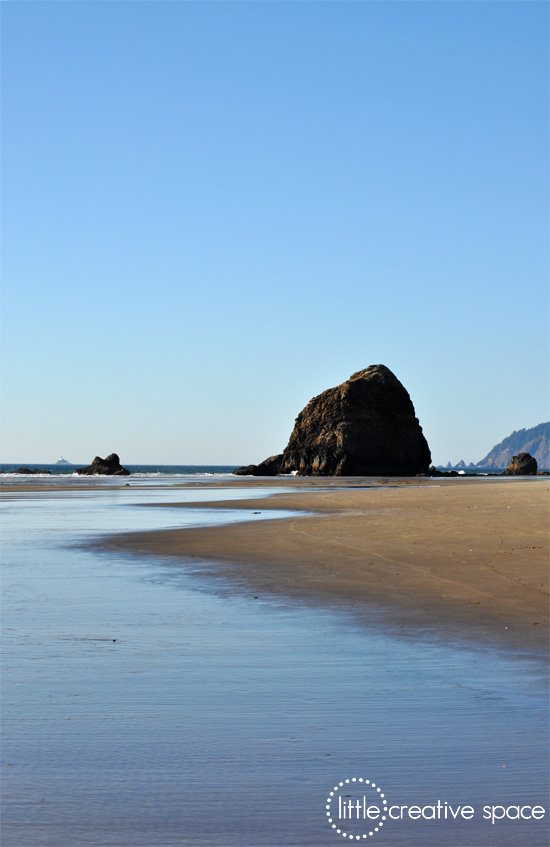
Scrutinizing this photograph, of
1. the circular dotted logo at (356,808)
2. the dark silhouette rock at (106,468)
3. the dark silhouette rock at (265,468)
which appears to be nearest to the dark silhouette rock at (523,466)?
the dark silhouette rock at (265,468)

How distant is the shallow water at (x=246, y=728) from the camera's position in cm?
442

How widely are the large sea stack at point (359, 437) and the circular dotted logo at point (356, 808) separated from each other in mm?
116872

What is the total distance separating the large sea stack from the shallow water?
371 feet

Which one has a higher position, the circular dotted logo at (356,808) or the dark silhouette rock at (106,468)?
the dark silhouette rock at (106,468)

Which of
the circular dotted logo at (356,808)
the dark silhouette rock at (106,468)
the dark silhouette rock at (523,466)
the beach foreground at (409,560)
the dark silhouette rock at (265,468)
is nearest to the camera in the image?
the circular dotted logo at (356,808)

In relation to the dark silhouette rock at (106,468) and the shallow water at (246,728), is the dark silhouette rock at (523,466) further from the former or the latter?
the shallow water at (246,728)

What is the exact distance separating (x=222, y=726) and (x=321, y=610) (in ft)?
15.6

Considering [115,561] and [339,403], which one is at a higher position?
[339,403]

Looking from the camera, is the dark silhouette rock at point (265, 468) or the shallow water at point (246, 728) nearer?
the shallow water at point (246, 728)

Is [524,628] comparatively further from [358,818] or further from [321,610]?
[358,818]

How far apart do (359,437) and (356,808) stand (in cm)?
11979

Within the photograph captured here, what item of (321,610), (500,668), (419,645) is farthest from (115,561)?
(500,668)

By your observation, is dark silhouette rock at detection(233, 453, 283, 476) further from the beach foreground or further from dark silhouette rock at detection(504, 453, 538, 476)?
the beach foreground

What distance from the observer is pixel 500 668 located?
7504 mm
